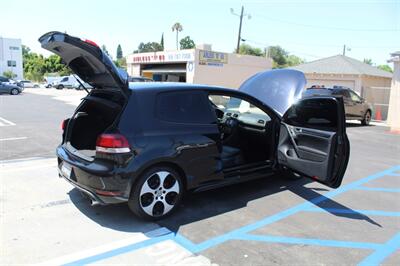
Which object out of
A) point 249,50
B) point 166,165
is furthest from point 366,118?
point 249,50

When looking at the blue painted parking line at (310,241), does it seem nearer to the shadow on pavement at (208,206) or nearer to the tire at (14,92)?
the shadow on pavement at (208,206)

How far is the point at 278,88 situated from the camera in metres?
6.02

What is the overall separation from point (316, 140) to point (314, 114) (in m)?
0.40

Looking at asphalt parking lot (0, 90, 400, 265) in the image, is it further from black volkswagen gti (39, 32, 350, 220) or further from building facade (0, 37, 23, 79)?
building facade (0, 37, 23, 79)

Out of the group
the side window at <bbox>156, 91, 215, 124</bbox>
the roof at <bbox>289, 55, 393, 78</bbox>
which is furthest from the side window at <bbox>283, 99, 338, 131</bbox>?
the roof at <bbox>289, 55, 393, 78</bbox>

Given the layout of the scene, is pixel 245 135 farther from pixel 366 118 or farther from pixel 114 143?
pixel 366 118

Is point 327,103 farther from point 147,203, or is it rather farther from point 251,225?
point 147,203

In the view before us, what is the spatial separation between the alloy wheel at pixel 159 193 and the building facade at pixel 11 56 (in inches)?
2932

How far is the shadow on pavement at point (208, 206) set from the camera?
4113 millimetres

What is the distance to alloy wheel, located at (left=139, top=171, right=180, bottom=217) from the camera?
402 cm

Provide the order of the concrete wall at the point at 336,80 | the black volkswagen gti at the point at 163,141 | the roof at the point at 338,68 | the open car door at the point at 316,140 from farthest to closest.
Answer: the roof at the point at 338,68 < the concrete wall at the point at 336,80 < the open car door at the point at 316,140 < the black volkswagen gti at the point at 163,141

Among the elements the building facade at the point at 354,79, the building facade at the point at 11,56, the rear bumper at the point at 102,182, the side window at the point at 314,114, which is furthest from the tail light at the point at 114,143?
the building facade at the point at 11,56

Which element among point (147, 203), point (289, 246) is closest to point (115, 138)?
point (147, 203)

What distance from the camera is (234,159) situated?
5.61 m
